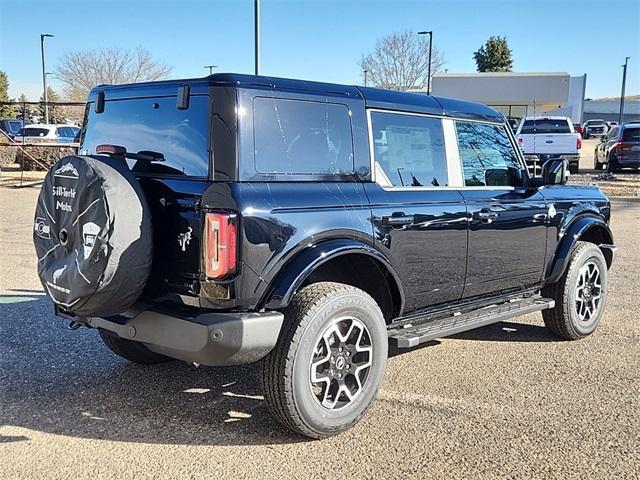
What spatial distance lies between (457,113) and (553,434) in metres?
2.33

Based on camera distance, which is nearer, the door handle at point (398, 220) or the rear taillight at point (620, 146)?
the door handle at point (398, 220)

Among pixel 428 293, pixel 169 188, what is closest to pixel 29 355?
pixel 169 188

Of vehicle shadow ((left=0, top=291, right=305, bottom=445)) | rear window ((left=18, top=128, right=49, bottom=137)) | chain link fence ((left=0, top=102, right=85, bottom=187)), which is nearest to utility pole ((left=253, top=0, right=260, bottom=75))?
chain link fence ((left=0, top=102, right=85, bottom=187))

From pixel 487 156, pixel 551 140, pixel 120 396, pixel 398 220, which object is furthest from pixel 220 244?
pixel 551 140

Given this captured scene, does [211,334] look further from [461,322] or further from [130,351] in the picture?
[461,322]

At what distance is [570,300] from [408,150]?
2.15m

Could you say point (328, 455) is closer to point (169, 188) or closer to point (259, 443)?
point (259, 443)

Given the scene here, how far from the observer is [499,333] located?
5.82 metres

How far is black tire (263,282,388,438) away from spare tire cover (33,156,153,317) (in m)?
0.81

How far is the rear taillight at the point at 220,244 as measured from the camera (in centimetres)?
324

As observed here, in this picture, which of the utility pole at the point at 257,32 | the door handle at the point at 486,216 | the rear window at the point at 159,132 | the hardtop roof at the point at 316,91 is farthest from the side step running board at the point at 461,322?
the utility pole at the point at 257,32

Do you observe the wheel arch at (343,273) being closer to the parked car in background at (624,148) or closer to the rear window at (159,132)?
the rear window at (159,132)

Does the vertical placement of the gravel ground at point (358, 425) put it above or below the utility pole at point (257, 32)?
below

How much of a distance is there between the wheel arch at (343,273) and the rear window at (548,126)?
54.1ft
